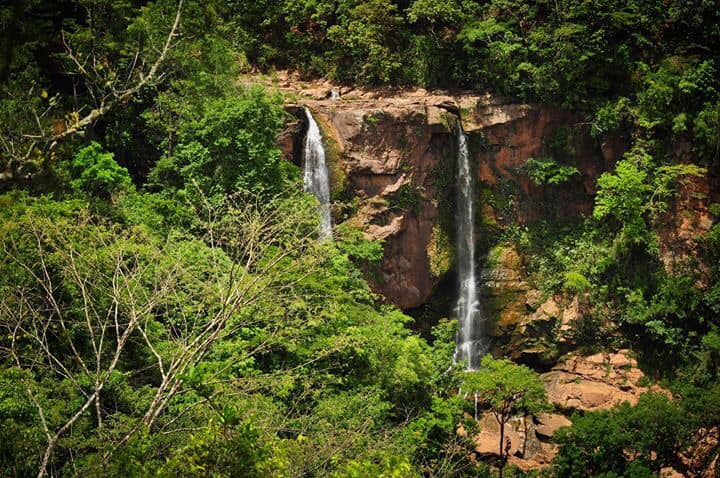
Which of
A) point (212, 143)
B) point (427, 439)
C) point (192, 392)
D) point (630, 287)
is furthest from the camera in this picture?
point (630, 287)

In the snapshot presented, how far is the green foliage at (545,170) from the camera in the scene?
22.4m

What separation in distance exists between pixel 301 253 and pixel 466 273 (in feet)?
33.9

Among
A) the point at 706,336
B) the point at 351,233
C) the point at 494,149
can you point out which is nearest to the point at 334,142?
the point at 351,233

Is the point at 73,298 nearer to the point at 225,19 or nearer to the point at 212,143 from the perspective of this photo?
the point at 212,143

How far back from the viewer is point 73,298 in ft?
41.7

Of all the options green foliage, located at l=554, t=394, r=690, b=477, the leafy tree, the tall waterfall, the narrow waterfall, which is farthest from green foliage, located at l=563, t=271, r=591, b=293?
the tall waterfall

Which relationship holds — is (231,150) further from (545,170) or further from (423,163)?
(545,170)

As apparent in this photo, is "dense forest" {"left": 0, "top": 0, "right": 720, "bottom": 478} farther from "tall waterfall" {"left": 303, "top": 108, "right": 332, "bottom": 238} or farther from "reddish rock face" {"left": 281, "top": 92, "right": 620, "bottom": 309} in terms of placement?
"tall waterfall" {"left": 303, "top": 108, "right": 332, "bottom": 238}

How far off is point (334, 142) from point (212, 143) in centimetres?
402

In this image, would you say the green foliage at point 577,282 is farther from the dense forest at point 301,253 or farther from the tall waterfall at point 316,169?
the tall waterfall at point 316,169

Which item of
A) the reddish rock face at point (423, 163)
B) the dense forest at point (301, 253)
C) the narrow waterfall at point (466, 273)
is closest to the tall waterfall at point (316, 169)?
the reddish rock face at point (423, 163)

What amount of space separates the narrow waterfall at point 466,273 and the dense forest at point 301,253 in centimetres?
46

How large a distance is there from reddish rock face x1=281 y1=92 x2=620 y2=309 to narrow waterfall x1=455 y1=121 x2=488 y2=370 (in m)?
0.32

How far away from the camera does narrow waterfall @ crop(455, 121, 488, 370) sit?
22.4 metres
